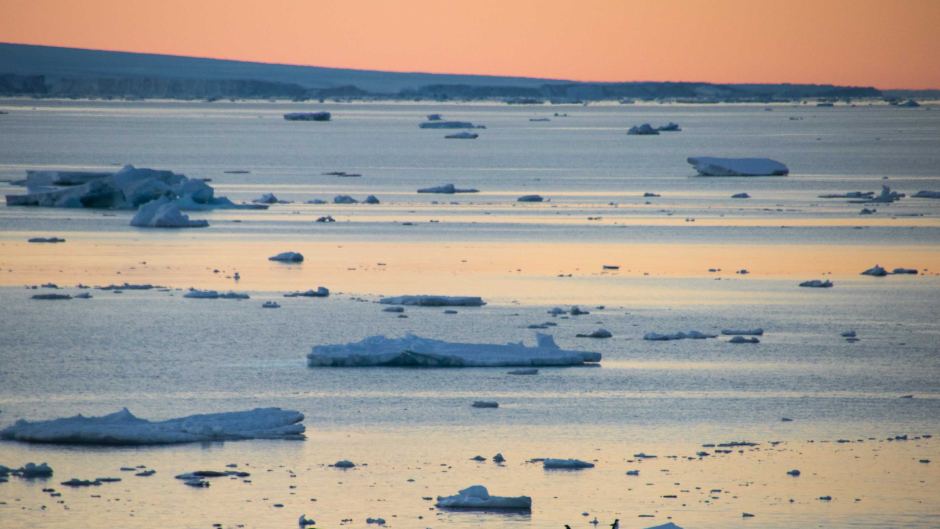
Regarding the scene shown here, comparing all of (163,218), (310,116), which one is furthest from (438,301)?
(310,116)

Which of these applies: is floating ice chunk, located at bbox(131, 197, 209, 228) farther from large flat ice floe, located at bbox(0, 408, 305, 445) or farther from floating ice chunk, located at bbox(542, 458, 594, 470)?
floating ice chunk, located at bbox(542, 458, 594, 470)

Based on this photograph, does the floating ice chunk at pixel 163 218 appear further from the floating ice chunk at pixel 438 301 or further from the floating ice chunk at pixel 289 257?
the floating ice chunk at pixel 438 301

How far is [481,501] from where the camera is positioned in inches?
391

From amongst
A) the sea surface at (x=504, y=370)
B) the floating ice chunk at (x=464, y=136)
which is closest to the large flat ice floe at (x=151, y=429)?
the sea surface at (x=504, y=370)

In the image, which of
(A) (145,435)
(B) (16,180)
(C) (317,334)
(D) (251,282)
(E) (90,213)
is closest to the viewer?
(A) (145,435)

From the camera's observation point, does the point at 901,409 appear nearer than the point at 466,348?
Yes

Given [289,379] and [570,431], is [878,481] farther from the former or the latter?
[289,379]

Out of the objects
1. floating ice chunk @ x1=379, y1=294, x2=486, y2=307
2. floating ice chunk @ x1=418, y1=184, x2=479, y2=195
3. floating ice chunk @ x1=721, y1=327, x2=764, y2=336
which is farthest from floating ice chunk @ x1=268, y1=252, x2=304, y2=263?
floating ice chunk @ x1=418, y1=184, x2=479, y2=195

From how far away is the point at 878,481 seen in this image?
11.0m

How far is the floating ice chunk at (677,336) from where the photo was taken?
16.7 metres

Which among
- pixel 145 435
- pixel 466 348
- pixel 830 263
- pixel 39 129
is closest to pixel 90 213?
pixel 830 263

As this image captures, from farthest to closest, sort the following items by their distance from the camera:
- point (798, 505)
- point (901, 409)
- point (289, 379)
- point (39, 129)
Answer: point (39, 129) → point (289, 379) → point (901, 409) → point (798, 505)

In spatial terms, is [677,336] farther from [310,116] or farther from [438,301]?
[310,116]

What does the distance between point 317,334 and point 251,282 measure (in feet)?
14.9
